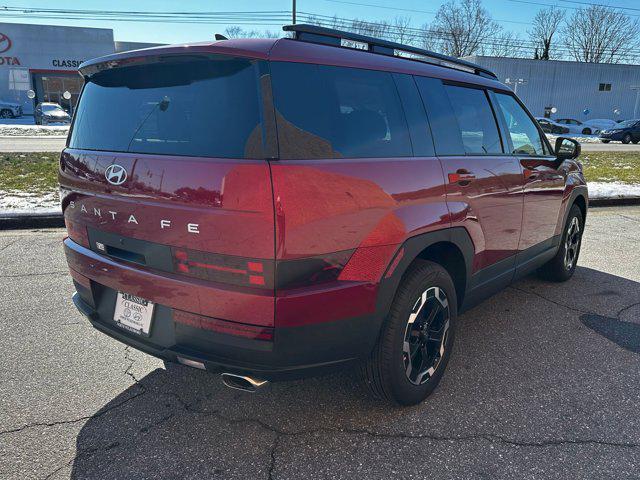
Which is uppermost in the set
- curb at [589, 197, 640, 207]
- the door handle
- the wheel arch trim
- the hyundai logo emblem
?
the hyundai logo emblem

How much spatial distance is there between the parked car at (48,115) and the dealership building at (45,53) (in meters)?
10.9

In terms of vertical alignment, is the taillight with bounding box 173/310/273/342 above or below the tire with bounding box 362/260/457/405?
above

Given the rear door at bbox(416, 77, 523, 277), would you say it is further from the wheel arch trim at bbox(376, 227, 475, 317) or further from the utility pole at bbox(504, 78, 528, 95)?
the utility pole at bbox(504, 78, 528, 95)

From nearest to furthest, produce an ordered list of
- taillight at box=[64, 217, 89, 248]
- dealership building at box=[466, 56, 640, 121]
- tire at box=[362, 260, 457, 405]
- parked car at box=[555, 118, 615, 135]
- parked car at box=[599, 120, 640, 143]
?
1. tire at box=[362, 260, 457, 405]
2. taillight at box=[64, 217, 89, 248]
3. parked car at box=[599, 120, 640, 143]
4. parked car at box=[555, 118, 615, 135]
5. dealership building at box=[466, 56, 640, 121]

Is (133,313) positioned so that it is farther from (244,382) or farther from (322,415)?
(322,415)

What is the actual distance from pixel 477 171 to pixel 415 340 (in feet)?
3.83

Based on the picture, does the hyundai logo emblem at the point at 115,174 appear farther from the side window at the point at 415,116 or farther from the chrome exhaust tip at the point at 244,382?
the side window at the point at 415,116

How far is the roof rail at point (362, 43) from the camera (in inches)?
92.9

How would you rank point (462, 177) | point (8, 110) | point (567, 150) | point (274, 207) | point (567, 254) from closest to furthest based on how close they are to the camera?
point (274, 207), point (462, 177), point (567, 150), point (567, 254), point (8, 110)

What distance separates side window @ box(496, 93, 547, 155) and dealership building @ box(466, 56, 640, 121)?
4530cm

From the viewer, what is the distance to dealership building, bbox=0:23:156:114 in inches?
1645

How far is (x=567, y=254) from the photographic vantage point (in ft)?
16.0

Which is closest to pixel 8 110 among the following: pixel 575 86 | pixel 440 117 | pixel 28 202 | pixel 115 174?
pixel 28 202

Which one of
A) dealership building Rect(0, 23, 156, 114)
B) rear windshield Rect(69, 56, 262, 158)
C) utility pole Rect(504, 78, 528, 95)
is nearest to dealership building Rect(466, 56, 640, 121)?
utility pole Rect(504, 78, 528, 95)
